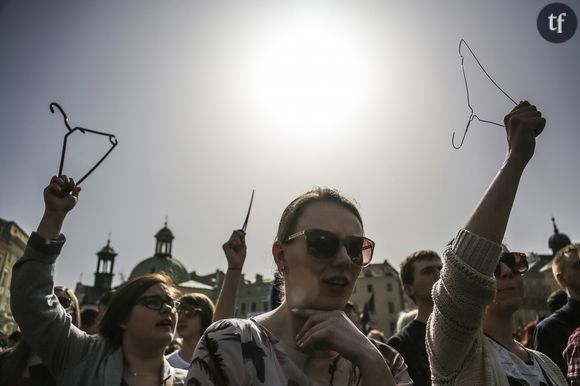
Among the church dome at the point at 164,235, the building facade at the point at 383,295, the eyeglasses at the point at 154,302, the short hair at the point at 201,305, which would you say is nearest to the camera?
the eyeglasses at the point at 154,302

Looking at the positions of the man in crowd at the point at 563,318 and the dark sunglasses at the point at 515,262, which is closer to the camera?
the dark sunglasses at the point at 515,262

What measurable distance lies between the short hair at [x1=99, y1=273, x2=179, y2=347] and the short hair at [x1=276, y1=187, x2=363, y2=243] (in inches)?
68.0

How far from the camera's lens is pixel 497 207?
1588 mm

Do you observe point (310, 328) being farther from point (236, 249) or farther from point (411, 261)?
point (411, 261)

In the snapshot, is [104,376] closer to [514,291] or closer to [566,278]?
[514,291]

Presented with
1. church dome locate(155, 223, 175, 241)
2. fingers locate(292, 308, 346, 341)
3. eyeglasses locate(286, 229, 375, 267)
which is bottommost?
church dome locate(155, 223, 175, 241)

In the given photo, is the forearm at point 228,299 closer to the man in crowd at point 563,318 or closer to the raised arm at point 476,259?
the raised arm at point 476,259

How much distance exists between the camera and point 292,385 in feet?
4.84

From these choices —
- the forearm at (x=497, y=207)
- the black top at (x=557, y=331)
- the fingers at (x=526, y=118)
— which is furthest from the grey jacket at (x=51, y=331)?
the black top at (x=557, y=331)

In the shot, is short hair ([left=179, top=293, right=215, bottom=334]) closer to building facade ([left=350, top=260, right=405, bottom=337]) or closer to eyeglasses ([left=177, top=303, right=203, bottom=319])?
eyeglasses ([left=177, top=303, right=203, bottom=319])

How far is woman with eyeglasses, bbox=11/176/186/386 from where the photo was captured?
238 cm

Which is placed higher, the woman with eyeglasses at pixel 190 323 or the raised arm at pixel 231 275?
the raised arm at pixel 231 275

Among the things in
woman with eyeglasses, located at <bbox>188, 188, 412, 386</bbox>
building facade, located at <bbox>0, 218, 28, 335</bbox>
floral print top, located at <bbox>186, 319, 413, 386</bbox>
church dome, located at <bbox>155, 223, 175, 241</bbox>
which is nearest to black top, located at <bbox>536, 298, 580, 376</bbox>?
woman with eyeglasses, located at <bbox>188, 188, 412, 386</bbox>

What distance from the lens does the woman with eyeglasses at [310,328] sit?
4.74 feet
